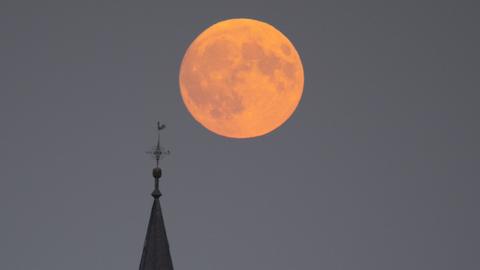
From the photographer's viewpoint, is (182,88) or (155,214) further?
(182,88)

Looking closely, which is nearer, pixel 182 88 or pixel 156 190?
pixel 156 190

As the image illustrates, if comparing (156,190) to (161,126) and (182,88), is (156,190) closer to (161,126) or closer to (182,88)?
(161,126)

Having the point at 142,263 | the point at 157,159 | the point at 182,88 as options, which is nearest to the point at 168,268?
the point at 142,263

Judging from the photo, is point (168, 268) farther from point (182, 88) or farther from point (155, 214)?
point (182, 88)

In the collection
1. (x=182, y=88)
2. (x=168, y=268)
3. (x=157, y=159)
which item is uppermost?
(x=182, y=88)

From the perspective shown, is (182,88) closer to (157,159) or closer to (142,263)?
(157,159)

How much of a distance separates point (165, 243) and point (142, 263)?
1.84m

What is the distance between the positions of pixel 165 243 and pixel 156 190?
365 cm

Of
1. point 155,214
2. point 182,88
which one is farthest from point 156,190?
point 182,88

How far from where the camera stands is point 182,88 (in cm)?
11675

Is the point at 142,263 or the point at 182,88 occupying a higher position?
the point at 182,88

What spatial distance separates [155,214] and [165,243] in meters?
1.96

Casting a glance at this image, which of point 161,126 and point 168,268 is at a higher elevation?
point 161,126

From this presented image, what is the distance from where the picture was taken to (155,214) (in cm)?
10412
